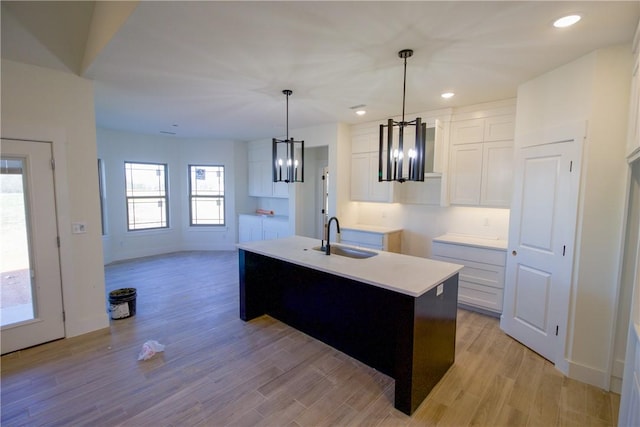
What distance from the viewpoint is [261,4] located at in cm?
179

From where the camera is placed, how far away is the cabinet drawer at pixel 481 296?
3.56 meters

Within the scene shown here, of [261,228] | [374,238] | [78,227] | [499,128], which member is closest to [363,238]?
[374,238]

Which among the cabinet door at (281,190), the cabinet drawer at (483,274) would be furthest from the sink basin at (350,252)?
the cabinet door at (281,190)

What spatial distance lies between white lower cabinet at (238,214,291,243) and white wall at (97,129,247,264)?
27 centimetres

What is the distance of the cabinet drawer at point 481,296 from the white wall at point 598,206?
3.40 feet

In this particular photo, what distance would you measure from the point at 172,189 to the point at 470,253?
20.7ft

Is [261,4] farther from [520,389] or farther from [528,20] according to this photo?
[520,389]

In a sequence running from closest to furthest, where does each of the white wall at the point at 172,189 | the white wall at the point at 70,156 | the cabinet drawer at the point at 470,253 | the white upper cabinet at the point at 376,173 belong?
1. the white wall at the point at 70,156
2. the cabinet drawer at the point at 470,253
3. the white upper cabinet at the point at 376,173
4. the white wall at the point at 172,189

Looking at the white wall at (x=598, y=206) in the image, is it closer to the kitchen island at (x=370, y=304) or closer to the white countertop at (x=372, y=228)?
the kitchen island at (x=370, y=304)

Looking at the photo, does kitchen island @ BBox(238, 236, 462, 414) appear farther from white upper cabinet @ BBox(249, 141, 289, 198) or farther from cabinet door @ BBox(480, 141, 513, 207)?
white upper cabinet @ BBox(249, 141, 289, 198)

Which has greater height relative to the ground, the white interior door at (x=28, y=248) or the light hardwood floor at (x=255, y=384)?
the white interior door at (x=28, y=248)

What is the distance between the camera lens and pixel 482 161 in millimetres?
3846

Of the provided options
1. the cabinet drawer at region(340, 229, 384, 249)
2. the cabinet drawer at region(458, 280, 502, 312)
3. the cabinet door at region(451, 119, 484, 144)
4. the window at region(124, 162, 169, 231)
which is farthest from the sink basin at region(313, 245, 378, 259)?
the window at region(124, 162, 169, 231)

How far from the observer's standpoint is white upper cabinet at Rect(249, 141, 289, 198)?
655 centimetres
